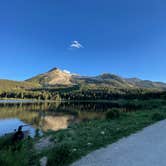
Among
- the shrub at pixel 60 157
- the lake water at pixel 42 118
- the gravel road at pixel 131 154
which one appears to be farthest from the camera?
the lake water at pixel 42 118

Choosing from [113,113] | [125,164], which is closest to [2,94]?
[113,113]

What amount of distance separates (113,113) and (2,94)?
162561mm

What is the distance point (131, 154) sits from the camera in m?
7.54

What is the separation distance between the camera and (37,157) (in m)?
8.88

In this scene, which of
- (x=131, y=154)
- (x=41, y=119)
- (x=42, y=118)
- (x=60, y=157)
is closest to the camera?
(x=60, y=157)

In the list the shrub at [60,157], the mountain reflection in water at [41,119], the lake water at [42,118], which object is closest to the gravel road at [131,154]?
the shrub at [60,157]

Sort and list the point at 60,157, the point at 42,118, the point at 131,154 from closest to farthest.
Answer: the point at 60,157, the point at 131,154, the point at 42,118

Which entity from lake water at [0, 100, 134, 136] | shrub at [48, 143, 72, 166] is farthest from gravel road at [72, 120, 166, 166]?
lake water at [0, 100, 134, 136]

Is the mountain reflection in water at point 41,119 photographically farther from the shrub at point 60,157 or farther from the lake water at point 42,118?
the shrub at point 60,157

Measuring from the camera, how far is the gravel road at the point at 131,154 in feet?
22.1

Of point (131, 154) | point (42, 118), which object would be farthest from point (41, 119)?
point (131, 154)

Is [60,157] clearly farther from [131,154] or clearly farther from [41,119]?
[41,119]

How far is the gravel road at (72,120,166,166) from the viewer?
6.72 meters

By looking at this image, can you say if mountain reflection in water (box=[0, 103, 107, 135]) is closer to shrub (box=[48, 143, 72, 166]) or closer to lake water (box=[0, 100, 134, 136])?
lake water (box=[0, 100, 134, 136])
